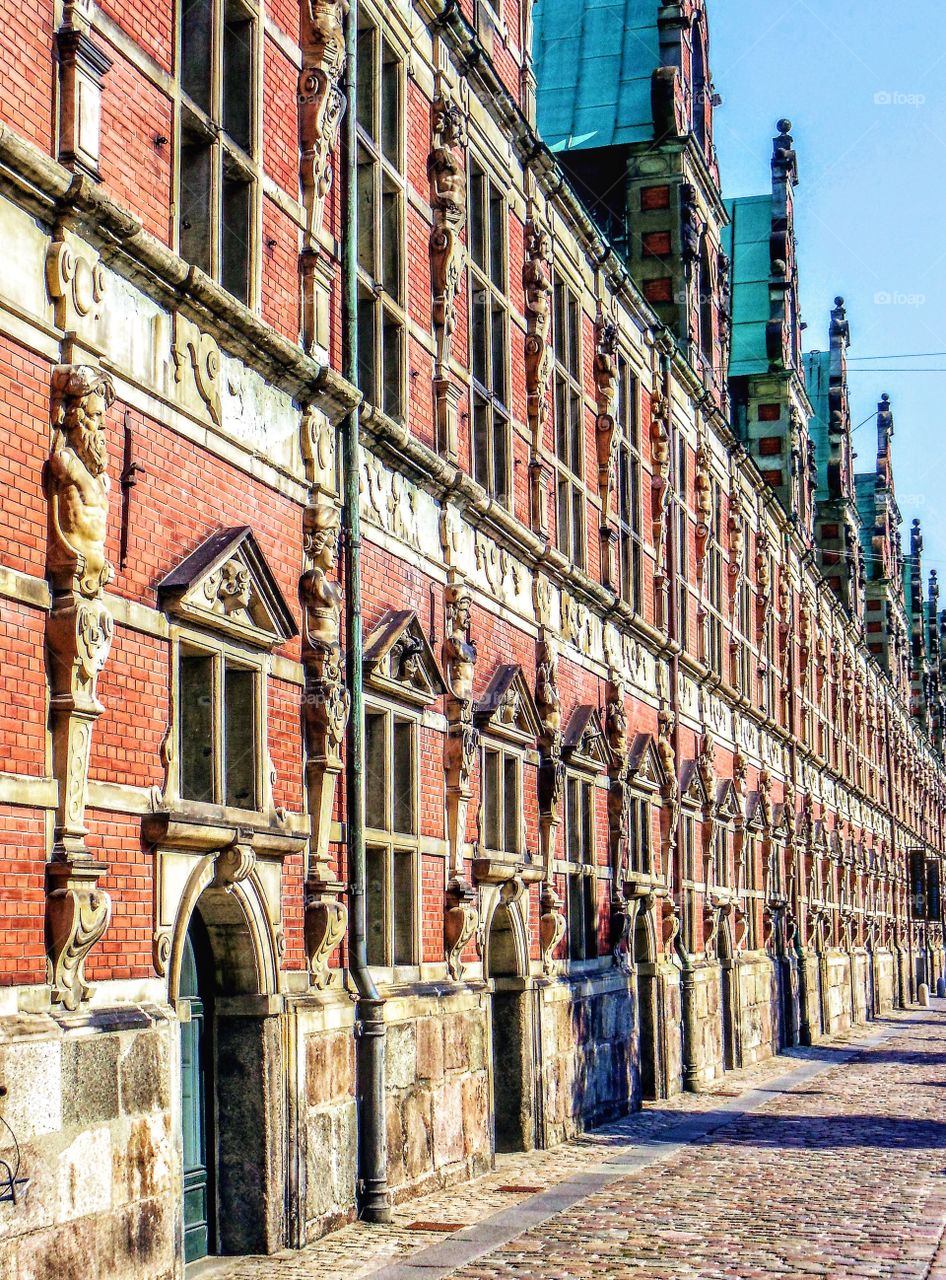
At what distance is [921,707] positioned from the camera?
8612cm

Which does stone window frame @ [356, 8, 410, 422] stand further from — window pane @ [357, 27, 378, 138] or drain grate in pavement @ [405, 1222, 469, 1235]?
drain grate in pavement @ [405, 1222, 469, 1235]

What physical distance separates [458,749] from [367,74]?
5.71 meters

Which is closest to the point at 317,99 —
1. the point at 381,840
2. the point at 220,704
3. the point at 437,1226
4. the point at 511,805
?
the point at 220,704

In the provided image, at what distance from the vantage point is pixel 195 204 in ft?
39.6

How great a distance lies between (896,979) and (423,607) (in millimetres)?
49369

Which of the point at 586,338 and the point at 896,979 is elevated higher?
the point at 586,338

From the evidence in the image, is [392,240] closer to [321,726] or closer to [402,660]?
[402,660]

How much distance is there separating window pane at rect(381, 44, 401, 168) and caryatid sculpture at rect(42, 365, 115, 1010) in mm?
6814

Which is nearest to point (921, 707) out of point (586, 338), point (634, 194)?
point (634, 194)

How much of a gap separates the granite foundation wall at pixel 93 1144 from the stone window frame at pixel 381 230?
660cm

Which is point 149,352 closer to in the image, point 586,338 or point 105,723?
point 105,723

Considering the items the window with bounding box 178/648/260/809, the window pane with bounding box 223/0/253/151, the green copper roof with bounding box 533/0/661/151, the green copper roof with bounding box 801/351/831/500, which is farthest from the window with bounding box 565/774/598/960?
the green copper roof with bounding box 801/351/831/500

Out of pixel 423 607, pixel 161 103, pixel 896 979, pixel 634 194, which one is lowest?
pixel 896 979

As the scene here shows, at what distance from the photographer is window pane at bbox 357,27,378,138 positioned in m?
15.5
